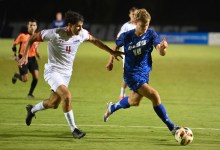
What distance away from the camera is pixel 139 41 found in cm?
869

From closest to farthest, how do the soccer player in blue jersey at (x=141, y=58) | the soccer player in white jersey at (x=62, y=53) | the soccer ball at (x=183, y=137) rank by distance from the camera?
1. the soccer ball at (x=183, y=137)
2. the soccer player in white jersey at (x=62, y=53)
3. the soccer player in blue jersey at (x=141, y=58)

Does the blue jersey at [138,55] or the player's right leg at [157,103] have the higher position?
the blue jersey at [138,55]

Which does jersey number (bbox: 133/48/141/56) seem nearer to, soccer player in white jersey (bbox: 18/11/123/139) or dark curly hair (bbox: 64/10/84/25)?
soccer player in white jersey (bbox: 18/11/123/139)

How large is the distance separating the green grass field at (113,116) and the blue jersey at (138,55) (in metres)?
0.91

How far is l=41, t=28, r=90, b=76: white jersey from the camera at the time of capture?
339 inches

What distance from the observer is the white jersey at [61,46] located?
8.62 m

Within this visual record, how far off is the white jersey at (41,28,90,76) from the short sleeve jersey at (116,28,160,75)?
2.31 feet

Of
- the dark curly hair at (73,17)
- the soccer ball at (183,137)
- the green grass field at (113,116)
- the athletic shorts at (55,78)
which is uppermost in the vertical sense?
the dark curly hair at (73,17)

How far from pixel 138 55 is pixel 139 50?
0.09 metres

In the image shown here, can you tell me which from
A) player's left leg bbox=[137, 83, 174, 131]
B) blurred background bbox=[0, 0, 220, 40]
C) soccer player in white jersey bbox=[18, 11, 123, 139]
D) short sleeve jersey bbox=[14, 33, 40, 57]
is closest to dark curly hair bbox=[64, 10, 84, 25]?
soccer player in white jersey bbox=[18, 11, 123, 139]

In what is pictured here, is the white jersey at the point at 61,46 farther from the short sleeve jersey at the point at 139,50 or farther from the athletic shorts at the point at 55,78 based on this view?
the short sleeve jersey at the point at 139,50

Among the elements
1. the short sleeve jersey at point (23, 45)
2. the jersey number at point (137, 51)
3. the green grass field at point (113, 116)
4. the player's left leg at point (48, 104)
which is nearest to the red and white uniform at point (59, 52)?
the player's left leg at point (48, 104)

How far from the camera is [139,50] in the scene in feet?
28.6

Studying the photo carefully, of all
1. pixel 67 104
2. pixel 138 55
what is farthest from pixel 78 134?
pixel 138 55
